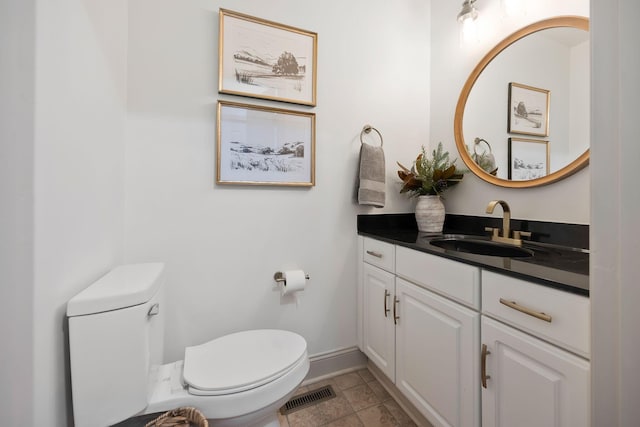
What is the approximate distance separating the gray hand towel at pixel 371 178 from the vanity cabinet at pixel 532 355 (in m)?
0.74

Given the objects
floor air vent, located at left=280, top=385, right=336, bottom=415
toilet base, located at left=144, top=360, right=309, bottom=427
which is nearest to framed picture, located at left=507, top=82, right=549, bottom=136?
toilet base, located at left=144, top=360, right=309, bottom=427

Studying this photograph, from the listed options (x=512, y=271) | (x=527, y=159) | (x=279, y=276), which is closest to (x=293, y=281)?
(x=279, y=276)

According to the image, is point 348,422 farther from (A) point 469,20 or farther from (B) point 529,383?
(A) point 469,20

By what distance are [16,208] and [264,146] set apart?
36.3 inches

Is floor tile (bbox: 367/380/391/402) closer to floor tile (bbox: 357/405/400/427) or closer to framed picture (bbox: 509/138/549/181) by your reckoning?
floor tile (bbox: 357/405/400/427)

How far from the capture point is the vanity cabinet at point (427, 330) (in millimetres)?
862

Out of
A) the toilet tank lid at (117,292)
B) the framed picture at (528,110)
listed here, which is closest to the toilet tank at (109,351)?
the toilet tank lid at (117,292)

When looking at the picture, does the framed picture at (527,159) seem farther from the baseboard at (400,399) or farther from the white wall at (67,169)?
the white wall at (67,169)

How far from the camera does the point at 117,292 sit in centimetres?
74

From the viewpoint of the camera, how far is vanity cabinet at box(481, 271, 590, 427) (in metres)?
0.60

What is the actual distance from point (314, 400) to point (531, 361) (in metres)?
1.04

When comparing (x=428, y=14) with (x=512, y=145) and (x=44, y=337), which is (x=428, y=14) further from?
(x=44, y=337)

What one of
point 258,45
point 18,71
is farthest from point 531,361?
point 258,45

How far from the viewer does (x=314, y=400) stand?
51.6 inches
